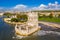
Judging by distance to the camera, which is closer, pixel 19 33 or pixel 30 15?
pixel 19 33

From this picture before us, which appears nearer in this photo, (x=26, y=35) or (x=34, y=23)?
(x=26, y=35)

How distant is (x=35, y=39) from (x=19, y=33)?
4.20 m

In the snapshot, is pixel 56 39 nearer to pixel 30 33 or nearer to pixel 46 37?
pixel 46 37

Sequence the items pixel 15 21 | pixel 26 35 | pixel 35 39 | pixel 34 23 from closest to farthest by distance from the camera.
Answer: pixel 35 39 → pixel 26 35 → pixel 34 23 → pixel 15 21

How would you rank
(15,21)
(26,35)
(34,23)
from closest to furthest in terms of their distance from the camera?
(26,35)
(34,23)
(15,21)

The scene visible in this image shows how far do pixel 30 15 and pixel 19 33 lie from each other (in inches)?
341

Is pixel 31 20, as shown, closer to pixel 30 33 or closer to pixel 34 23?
pixel 34 23

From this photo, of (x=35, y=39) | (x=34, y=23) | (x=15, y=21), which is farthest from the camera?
(x=15, y=21)

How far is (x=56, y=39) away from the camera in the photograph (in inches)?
1009

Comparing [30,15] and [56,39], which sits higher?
[30,15]

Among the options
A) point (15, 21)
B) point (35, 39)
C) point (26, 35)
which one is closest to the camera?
point (35, 39)

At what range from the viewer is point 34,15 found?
3622 centimetres

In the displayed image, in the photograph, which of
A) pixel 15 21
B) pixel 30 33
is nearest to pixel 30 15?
pixel 30 33

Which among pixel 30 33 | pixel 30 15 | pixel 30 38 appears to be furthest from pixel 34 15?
pixel 30 38
